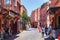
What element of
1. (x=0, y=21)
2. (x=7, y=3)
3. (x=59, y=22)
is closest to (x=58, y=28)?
(x=59, y=22)

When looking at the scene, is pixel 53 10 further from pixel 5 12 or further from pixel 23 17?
pixel 23 17

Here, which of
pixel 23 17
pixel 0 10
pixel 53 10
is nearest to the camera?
pixel 0 10

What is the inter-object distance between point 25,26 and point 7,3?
29.9m

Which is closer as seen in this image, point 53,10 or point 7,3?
point 53,10

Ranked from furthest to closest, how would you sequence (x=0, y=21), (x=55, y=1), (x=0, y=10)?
(x=55, y=1)
(x=0, y=21)
(x=0, y=10)

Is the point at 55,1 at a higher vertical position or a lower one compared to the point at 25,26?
higher

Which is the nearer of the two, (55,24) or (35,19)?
(55,24)

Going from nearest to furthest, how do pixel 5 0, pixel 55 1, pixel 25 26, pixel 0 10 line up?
pixel 0 10
pixel 5 0
pixel 55 1
pixel 25 26

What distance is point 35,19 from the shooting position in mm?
106500

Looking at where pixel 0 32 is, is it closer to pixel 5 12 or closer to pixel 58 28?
pixel 5 12

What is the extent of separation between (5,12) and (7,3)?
35.6 ft

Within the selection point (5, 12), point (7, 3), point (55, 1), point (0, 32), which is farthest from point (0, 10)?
point (55, 1)

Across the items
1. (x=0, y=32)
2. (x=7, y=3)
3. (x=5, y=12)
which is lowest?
(x=0, y=32)

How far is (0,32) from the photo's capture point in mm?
24906
